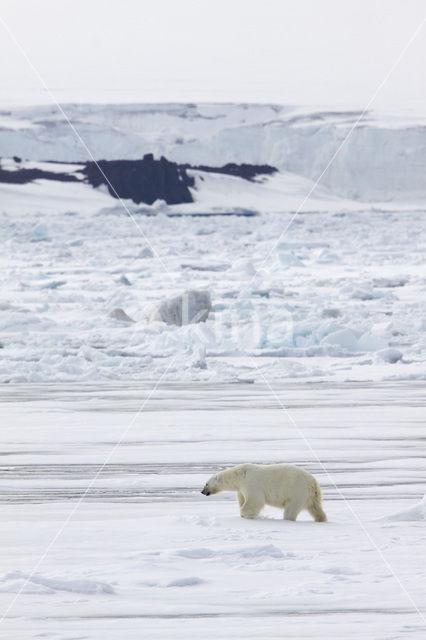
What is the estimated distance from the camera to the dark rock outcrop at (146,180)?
143 feet

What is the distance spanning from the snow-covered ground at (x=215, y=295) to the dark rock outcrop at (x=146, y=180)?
2554 mm

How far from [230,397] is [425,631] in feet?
21.8

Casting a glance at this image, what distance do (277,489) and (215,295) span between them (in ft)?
44.9

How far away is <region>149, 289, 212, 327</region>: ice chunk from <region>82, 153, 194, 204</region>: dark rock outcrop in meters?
26.5

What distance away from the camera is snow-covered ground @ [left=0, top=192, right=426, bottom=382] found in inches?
482

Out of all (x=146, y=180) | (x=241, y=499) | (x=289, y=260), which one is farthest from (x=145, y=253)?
(x=241, y=499)

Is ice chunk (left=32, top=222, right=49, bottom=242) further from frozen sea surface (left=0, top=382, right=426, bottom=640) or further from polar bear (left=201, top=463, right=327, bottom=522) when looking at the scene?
polar bear (left=201, top=463, right=327, bottom=522)

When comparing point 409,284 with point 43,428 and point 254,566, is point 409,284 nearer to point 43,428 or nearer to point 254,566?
point 43,428

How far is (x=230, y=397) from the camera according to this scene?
10094 mm

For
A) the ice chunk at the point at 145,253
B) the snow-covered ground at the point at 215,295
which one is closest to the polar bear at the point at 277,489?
the snow-covered ground at the point at 215,295

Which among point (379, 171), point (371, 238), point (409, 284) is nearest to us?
point (409, 284)

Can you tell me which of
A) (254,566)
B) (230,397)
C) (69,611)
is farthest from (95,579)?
(230,397)

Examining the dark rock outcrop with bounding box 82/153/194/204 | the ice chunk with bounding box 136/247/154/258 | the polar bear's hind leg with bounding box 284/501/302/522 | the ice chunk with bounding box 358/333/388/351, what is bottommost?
the ice chunk with bounding box 358/333/388/351

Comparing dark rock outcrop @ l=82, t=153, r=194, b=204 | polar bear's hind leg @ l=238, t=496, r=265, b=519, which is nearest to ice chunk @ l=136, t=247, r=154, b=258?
dark rock outcrop @ l=82, t=153, r=194, b=204
